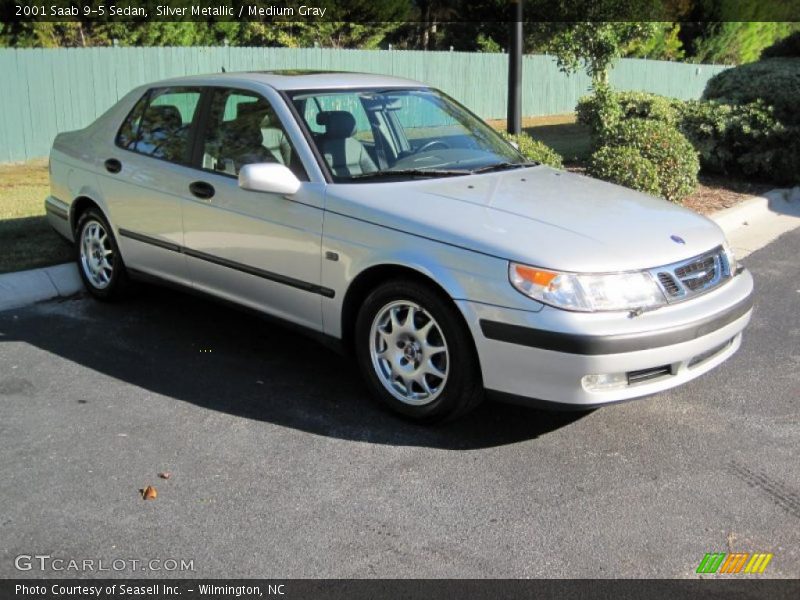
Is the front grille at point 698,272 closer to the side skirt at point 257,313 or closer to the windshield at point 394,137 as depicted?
the windshield at point 394,137

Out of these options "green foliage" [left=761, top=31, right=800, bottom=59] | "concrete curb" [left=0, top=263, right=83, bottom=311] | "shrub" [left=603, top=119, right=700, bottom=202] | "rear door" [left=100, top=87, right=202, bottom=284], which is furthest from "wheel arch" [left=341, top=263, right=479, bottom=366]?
"green foliage" [left=761, top=31, right=800, bottom=59]

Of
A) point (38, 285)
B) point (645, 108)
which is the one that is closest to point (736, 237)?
point (645, 108)

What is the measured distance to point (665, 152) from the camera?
31.0 feet

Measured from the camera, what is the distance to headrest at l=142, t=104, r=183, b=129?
18.7 feet

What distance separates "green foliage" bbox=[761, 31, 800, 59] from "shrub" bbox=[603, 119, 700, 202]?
5.47 m

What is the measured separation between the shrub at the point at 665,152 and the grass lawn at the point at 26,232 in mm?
5978

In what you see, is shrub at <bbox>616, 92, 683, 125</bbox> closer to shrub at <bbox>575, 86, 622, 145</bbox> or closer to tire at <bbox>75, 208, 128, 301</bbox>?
shrub at <bbox>575, 86, 622, 145</bbox>

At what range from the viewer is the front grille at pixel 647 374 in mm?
3957

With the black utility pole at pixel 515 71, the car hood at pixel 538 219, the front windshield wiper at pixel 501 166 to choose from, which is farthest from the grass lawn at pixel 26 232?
the black utility pole at pixel 515 71

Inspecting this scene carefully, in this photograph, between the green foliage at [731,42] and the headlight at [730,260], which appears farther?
the green foliage at [731,42]

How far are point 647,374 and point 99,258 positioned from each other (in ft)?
13.2

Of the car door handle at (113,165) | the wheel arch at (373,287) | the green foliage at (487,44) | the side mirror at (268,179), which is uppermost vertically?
the green foliage at (487,44)

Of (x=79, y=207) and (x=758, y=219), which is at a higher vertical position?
(x=79, y=207)

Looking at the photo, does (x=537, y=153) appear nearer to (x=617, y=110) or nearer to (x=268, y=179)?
(x=617, y=110)
